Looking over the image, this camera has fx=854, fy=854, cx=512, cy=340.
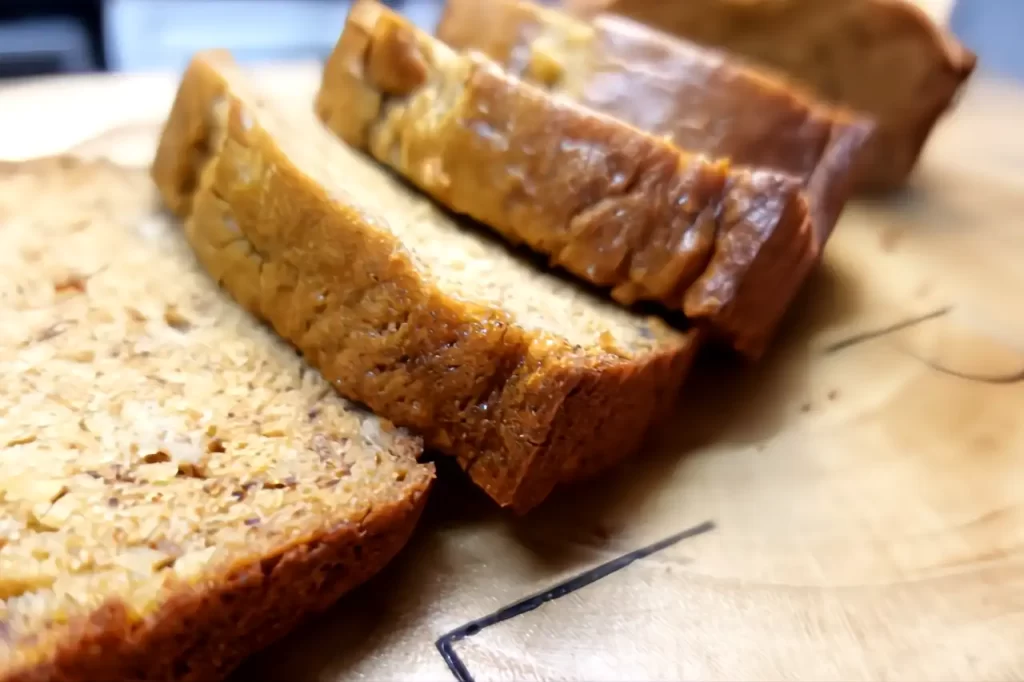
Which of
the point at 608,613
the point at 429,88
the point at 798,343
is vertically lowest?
the point at 608,613

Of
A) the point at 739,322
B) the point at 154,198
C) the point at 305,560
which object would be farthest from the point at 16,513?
the point at 739,322

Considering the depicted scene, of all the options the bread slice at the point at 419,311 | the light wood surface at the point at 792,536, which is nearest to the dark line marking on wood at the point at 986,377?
the light wood surface at the point at 792,536

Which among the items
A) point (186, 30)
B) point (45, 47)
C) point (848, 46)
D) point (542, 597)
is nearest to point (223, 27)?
point (186, 30)

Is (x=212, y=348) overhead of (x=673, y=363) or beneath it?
beneath

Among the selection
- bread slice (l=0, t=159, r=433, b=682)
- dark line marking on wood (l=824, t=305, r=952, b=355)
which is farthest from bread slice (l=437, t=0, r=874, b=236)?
bread slice (l=0, t=159, r=433, b=682)

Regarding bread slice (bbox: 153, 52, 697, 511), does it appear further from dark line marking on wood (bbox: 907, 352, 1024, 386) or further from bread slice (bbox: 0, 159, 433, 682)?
dark line marking on wood (bbox: 907, 352, 1024, 386)

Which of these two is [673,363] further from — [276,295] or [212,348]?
[212,348]
